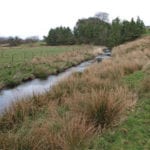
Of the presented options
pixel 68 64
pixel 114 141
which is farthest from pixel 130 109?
pixel 68 64

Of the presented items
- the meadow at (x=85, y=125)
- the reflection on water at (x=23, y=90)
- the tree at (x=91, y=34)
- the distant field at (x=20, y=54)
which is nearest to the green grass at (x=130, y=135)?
the meadow at (x=85, y=125)

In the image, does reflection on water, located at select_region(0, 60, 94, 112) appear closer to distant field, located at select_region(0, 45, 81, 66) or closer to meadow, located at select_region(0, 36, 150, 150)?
meadow, located at select_region(0, 36, 150, 150)

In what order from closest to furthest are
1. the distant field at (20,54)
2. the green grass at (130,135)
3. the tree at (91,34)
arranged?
the green grass at (130,135) < the distant field at (20,54) < the tree at (91,34)

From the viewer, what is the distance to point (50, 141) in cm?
548

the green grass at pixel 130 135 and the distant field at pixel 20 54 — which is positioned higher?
the green grass at pixel 130 135

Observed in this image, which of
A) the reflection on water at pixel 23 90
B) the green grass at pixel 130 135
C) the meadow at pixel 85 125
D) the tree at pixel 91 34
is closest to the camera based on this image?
the meadow at pixel 85 125

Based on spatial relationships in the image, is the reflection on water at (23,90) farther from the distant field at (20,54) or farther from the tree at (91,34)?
the tree at (91,34)

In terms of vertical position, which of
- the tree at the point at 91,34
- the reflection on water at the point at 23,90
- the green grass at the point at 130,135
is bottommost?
the reflection on water at the point at 23,90

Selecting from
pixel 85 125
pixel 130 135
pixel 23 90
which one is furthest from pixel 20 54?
pixel 130 135

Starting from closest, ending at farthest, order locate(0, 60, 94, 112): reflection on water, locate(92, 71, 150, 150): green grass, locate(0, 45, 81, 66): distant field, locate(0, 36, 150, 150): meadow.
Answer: locate(0, 36, 150, 150): meadow → locate(92, 71, 150, 150): green grass → locate(0, 60, 94, 112): reflection on water → locate(0, 45, 81, 66): distant field

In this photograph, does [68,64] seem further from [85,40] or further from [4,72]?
[85,40]

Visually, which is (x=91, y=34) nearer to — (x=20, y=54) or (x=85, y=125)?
(x=20, y=54)

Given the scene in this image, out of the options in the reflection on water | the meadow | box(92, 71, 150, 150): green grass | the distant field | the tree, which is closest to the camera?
the meadow

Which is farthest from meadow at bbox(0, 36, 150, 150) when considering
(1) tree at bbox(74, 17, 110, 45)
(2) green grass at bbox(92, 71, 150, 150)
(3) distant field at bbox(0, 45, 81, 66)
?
(1) tree at bbox(74, 17, 110, 45)
